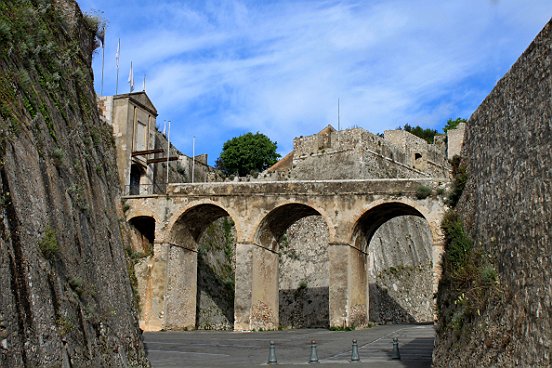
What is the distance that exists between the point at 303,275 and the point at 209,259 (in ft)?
18.1

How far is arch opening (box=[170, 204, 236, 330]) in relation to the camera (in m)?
35.5

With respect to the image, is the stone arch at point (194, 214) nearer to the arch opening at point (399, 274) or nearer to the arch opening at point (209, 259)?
the arch opening at point (209, 259)

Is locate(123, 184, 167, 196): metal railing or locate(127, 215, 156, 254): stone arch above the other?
locate(123, 184, 167, 196): metal railing

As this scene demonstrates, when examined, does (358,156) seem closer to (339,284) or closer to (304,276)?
(304,276)

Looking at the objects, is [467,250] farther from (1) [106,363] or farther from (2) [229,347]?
(2) [229,347]

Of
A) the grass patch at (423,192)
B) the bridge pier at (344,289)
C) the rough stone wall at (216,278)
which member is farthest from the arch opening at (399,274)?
the rough stone wall at (216,278)

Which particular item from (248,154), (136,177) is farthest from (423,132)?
(136,177)

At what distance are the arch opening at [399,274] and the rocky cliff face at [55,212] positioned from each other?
24.4m

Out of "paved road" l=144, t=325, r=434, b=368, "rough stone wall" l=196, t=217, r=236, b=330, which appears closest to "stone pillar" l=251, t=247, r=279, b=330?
"paved road" l=144, t=325, r=434, b=368

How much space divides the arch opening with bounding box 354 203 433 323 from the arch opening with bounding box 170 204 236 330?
26.9 ft

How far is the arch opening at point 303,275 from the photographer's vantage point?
3894 centimetres

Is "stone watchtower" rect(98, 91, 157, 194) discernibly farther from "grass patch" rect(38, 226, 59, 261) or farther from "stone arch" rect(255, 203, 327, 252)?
"grass patch" rect(38, 226, 59, 261)

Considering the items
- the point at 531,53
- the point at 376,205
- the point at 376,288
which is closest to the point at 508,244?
the point at 531,53

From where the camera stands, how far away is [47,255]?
1031 cm
